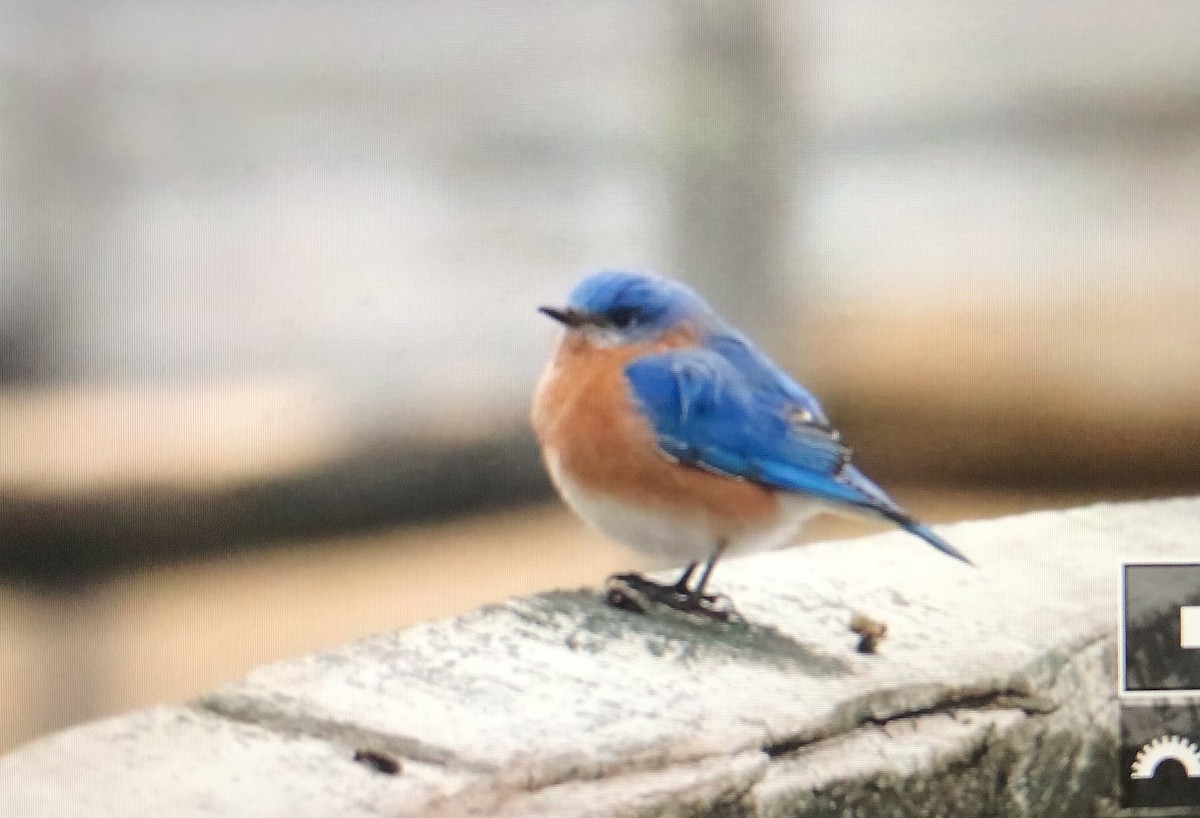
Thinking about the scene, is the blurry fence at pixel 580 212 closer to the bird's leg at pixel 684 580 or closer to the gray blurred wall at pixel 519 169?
the gray blurred wall at pixel 519 169

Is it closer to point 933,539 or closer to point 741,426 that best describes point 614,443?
point 741,426

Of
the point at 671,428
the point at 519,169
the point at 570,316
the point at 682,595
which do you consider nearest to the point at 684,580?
the point at 682,595

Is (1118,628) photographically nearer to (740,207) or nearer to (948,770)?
(948,770)

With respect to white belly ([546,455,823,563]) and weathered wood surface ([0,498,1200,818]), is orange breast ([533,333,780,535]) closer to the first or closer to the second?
white belly ([546,455,823,563])

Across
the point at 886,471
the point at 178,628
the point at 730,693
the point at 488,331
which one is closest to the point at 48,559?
the point at 178,628

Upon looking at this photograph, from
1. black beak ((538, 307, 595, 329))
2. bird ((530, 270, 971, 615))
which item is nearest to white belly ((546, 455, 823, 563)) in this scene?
bird ((530, 270, 971, 615))

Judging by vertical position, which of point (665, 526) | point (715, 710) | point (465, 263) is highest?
point (465, 263)
